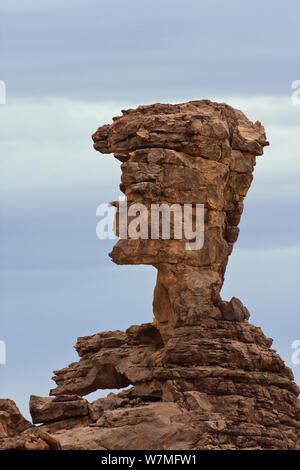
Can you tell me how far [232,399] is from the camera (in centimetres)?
7925

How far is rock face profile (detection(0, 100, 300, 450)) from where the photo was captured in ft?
255

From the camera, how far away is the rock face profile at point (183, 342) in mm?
77750

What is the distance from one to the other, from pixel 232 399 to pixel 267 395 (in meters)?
1.76

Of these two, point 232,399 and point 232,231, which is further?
point 232,231

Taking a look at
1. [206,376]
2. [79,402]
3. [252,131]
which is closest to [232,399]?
[206,376]

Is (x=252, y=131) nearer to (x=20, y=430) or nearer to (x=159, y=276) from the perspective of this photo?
(x=159, y=276)

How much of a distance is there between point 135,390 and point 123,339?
14.2 ft

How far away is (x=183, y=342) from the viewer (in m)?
80.4
